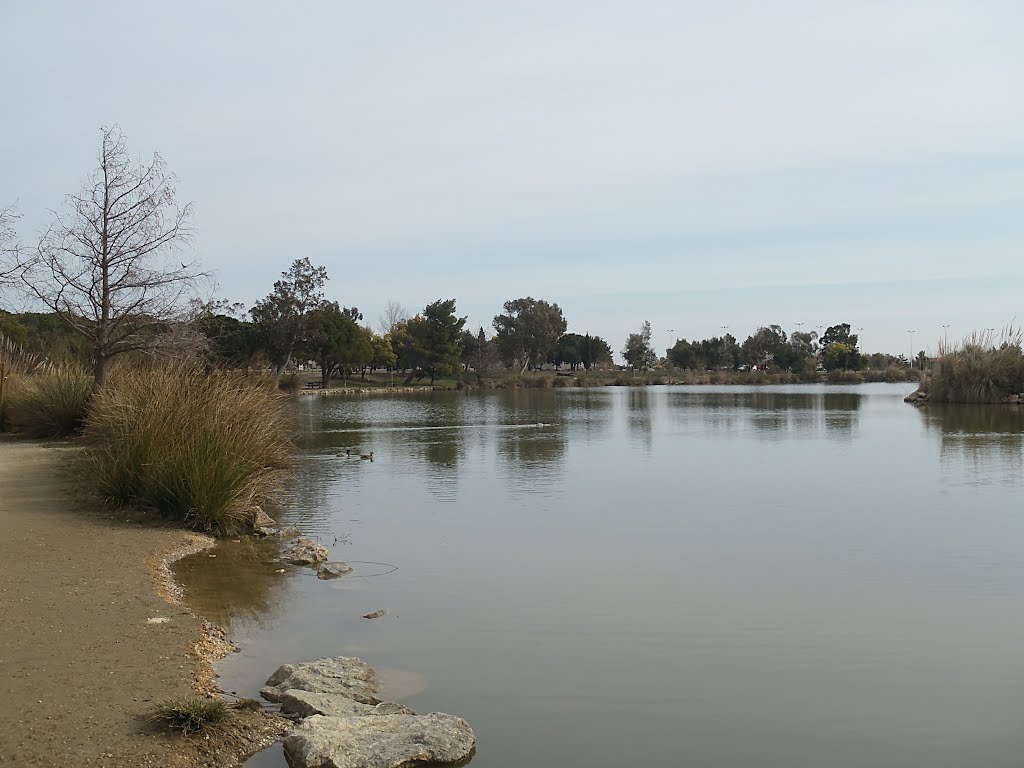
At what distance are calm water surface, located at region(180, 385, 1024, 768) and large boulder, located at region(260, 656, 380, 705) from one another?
25cm

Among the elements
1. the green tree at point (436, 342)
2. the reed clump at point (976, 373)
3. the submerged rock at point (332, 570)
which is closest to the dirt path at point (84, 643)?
the submerged rock at point (332, 570)

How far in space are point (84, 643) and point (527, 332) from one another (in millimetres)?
92095

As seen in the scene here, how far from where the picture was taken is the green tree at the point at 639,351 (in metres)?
108

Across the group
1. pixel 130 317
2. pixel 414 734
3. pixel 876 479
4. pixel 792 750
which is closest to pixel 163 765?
pixel 414 734

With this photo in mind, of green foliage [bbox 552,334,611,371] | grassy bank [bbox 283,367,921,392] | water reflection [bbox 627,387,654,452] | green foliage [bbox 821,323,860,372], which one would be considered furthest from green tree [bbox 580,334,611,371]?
water reflection [bbox 627,387,654,452]

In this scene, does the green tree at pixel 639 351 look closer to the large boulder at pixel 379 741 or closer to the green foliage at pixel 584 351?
the green foliage at pixel 584 351

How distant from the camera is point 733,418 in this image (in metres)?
34.7

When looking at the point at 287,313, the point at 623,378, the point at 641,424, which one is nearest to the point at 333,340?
the point at 287,313

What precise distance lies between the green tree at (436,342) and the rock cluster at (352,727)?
70.7 metres

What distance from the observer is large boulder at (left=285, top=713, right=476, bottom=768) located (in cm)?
468

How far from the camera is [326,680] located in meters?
5.92

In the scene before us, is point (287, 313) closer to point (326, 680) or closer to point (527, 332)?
point (527, 332)

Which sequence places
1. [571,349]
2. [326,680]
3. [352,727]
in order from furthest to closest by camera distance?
[571,349]
[326,680]
[352,727]

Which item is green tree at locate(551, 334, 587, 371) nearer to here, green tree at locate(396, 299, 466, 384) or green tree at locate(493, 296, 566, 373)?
green tree at locate(493, 296, 566, 373)
